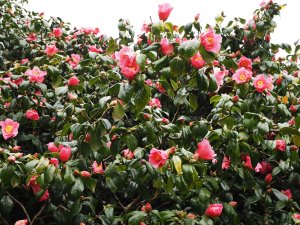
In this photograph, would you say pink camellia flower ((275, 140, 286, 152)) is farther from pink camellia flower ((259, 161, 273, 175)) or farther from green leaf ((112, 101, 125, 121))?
green leaf ((112, 101, 125, 121))

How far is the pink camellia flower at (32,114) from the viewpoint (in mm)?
1999

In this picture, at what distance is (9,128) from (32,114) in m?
0.17

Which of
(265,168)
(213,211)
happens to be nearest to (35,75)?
(213,211)

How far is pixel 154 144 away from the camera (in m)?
1.61

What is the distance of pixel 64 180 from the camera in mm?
1435

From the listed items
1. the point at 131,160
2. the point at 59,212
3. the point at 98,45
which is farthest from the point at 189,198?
the point at 98,45

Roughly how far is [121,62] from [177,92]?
15.0 inches

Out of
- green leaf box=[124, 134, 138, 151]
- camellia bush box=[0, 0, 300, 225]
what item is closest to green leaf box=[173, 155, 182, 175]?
camellia bush box=[0, 0, 300, 225]

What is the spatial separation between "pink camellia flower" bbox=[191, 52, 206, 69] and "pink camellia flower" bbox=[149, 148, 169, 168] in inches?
13.6

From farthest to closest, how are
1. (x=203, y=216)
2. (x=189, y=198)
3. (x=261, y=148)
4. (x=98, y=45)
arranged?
(x=98, y=45) < (x=261, y=148) < (x=189, y=198) < (x=203, y=216)

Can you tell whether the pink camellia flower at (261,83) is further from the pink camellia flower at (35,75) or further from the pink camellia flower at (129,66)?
the pink camellia flower at (35,75)

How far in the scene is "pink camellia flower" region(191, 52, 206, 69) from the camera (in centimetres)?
143

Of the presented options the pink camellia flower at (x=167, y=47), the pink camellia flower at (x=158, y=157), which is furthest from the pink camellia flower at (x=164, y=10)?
the pink camellia flower at (x=158, y=157)

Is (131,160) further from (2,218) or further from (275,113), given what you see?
(275,113)
